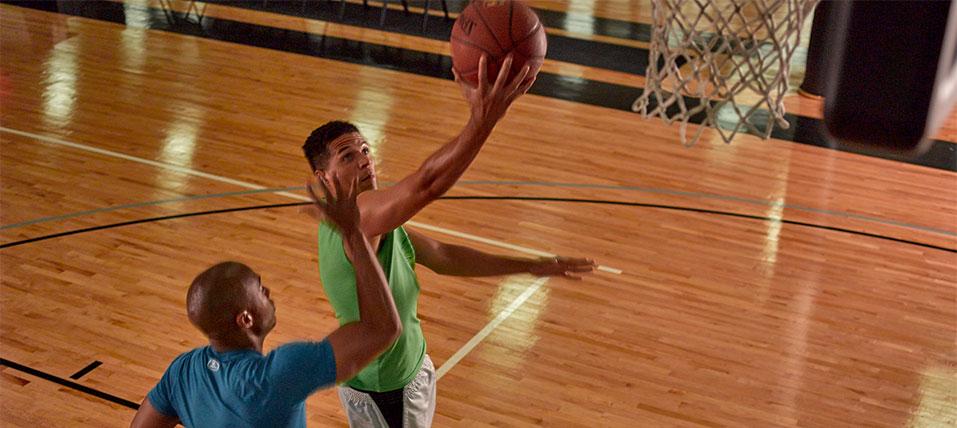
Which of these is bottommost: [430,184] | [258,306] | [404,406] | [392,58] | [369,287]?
[392,58]

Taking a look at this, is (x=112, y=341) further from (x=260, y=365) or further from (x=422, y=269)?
(x=260, y=365)

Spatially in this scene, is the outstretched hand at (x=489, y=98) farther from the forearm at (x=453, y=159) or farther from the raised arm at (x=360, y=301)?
the raised arm at (x=360, y=301)

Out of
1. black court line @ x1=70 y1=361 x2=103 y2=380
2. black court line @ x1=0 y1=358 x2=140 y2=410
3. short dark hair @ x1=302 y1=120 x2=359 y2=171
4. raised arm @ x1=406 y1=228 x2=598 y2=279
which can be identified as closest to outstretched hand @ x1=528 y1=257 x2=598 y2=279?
raised arm @ x1=406 y1=228 x2=598 y2=279

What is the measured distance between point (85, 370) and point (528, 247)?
2494mm

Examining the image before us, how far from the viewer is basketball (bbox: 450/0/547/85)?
2920 mm

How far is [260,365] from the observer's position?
7.26 ft

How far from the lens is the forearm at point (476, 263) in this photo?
3082 millimetres

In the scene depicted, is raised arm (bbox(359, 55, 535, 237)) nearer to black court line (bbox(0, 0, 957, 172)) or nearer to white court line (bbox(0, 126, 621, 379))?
white court line (bbox(0, 126, 621, 379))

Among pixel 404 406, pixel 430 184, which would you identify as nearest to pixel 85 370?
pixel 404 406

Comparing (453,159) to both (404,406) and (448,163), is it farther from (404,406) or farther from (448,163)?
(404,406)

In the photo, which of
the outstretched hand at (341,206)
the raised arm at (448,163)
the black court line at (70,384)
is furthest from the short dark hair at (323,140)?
the black court line at (70,384)

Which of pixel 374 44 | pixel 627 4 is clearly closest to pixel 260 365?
pixel 374 44

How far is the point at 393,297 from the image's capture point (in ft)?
9.01

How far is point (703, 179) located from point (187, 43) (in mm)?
5693
